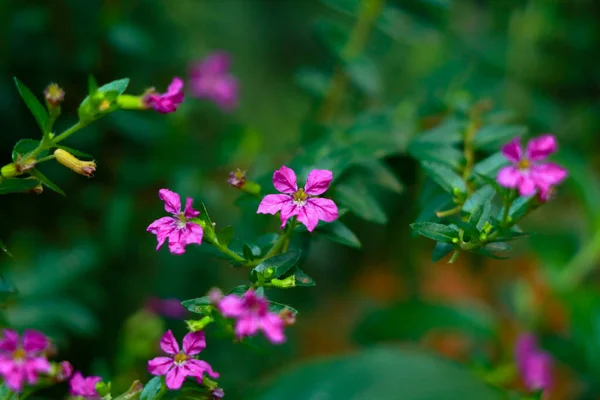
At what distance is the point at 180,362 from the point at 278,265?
159 mm

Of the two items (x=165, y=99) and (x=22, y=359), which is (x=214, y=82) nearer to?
(x=165, y=99)

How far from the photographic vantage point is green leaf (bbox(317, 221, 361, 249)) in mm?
862

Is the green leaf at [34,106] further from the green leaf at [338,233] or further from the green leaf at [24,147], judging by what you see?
the green leaf at [338,233]

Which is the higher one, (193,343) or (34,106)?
→ (34,106)

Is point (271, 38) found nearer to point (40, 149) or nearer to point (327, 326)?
point (327, 326)

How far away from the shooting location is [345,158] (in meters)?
0.99

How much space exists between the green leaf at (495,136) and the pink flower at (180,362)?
0.53 m

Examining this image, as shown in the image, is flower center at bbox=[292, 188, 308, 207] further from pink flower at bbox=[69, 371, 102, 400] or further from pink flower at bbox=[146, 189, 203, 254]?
pink flower at bbox=[69, 371, 102, 400]

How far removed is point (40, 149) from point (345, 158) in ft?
1.43

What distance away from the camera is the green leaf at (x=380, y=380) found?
108 cm

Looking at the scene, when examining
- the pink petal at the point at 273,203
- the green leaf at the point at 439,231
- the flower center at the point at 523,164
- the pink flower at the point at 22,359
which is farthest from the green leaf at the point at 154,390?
the flower center at the point at 523,164

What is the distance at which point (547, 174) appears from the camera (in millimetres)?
739

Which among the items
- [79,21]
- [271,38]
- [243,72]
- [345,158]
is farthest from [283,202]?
[271,38]

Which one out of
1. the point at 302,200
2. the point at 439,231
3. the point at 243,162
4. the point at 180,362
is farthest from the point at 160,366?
the point at 243,162
